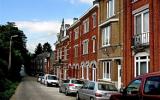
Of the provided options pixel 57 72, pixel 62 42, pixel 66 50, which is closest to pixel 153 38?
pixel 66 50

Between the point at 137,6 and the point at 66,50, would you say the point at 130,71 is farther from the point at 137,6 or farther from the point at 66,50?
the point at 66,50

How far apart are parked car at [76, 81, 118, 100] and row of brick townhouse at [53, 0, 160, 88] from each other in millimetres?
3924

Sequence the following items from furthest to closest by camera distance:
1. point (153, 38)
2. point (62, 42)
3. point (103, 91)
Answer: point (62, 42)
point (153, 38)
point (103, 91)

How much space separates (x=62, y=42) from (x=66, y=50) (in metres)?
5.01

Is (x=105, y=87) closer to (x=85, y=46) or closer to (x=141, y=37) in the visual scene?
(x=141, y=37)

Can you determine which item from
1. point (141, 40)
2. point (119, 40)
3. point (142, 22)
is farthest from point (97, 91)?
point (119, 40)

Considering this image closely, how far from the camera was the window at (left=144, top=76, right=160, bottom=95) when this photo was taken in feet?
36.9

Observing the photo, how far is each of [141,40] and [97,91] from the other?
6.63 metres

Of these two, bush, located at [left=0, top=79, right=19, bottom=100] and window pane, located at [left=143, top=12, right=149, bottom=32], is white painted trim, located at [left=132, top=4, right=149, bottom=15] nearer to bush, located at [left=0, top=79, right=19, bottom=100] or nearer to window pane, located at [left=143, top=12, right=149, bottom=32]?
window pane, located at [left=143, top=12, right=149, bottom=32]

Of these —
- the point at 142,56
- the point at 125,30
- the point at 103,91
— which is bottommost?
the point at 103,91

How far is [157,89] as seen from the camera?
11.2 metres

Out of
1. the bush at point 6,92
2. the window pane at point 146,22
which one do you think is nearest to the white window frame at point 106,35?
the window pane at point 146,22

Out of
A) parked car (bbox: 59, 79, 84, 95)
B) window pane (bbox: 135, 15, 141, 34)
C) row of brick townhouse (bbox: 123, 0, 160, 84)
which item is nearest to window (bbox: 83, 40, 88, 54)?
parked car (bbox: 59, 79, 84, 95)

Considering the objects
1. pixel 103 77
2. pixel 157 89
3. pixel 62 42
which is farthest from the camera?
Answer: pixel 62 42
